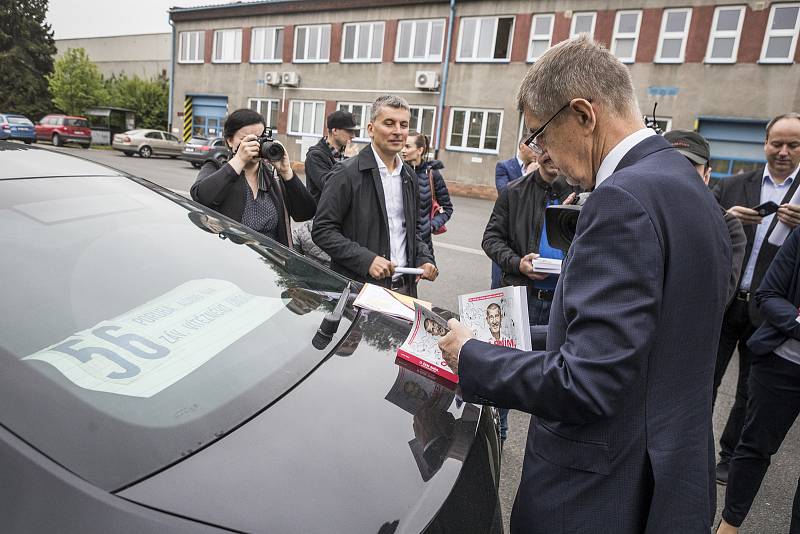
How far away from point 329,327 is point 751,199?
281 centimetres

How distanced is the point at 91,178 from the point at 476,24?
19967 millimetres

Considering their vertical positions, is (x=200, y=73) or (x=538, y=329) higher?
(x=200, y=73)

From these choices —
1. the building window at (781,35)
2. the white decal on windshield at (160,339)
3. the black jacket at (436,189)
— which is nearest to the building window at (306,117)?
the building window at (781,35)

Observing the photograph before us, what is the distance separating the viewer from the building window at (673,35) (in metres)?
16.2

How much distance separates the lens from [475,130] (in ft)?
64.6

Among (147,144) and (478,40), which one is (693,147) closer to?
(478,40)

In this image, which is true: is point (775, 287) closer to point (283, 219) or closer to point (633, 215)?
point (633, 215)

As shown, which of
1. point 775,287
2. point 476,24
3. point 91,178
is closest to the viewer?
point 91,178

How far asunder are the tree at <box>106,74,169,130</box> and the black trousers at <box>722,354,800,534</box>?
3286cm

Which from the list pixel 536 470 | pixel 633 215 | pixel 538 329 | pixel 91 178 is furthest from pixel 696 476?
pixel 91 178

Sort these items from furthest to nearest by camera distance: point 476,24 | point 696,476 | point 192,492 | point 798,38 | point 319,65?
point 319,65, point 476,24, point 798,38, point 696,476, point 192,492

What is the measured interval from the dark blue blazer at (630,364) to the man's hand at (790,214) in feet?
6.78

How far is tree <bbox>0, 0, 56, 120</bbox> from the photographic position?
110 ft

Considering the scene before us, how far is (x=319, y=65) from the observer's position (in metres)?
23.0
